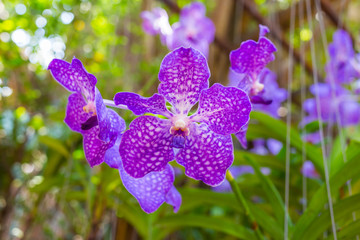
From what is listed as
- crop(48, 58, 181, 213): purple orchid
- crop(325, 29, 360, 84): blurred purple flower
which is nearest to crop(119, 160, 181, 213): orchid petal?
crop(48, 58, 181, 213): purple orchid

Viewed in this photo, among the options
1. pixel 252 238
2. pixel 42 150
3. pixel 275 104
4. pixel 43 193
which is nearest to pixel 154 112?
pixel 252 238

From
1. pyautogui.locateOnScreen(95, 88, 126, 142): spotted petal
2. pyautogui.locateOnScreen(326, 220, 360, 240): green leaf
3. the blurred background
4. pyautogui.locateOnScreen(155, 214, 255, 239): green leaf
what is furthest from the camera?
the blurred background

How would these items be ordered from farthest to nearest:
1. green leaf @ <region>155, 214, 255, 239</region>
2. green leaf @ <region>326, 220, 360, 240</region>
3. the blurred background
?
the blurred background, green leaf @ <region>155, 214, 255, 239</region>, green leaf @ <region>326, 220, 360, 240</region>

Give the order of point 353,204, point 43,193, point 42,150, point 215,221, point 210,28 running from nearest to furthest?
point 353,204, point 215,221, point 43,193, point 210,28, point 42,150

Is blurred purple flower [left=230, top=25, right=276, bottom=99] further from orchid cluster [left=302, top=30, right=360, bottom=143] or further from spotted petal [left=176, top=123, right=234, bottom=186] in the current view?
orchid cluster [left=302, top=30, right=360, bottom=143]

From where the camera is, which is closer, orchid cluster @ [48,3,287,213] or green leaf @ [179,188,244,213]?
orchid cluster @ [48,3,287,213]

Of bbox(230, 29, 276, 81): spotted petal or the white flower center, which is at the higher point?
bbox(230, 29, 276, 81): spotted petal

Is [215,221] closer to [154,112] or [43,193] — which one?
[154,112]
